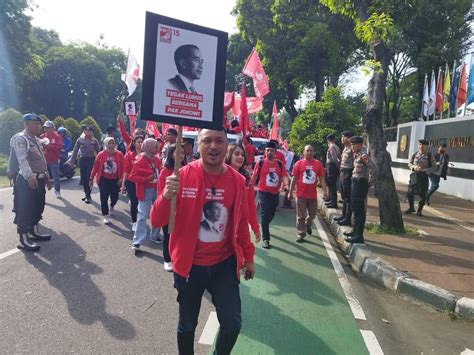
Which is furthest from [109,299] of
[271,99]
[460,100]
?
[271,99]

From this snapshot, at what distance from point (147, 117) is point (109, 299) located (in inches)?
94.6

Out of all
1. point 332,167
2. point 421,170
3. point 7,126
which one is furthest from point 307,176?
point 7,126

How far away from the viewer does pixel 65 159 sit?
12.8 m

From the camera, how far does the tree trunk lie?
25.4 ft

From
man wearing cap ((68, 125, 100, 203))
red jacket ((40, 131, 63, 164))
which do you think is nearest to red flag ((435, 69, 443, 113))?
man wearing cap ((68, 125, 100, 203))

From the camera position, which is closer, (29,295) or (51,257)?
(29,295)

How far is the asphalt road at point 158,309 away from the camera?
3.37 m

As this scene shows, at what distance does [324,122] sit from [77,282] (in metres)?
10.6

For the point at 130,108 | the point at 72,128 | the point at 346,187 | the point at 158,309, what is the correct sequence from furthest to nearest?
the point at 72,128
the point at 130,108
the point at 346,187
the point at 158,309

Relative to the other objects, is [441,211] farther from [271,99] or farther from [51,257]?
[271,99]

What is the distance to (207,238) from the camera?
8.73 feet

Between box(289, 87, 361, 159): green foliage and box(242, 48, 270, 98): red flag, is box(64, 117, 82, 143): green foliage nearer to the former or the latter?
box(242, 48, 270, 98): red flag

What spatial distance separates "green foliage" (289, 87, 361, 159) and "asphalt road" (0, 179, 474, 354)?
756cm

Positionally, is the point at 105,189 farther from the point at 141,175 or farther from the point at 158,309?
the point at 158,309
